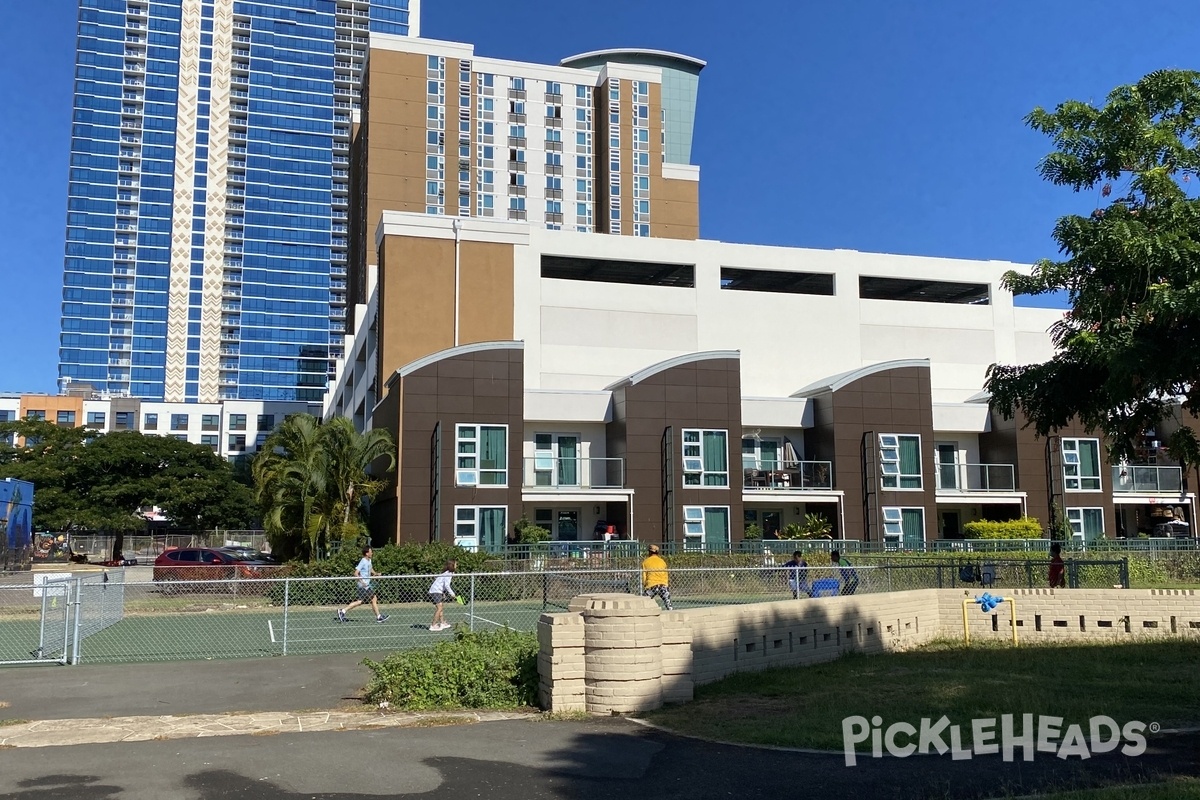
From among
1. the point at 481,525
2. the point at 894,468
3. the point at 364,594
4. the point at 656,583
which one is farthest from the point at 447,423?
the point at 656,583

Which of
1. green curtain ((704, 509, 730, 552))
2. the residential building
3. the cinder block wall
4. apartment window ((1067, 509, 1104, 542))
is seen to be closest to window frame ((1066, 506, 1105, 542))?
apartment window ((1067, 509, 1104, 542))

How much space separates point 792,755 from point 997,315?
136ft

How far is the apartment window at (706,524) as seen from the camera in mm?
35656

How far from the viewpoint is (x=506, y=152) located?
80.8m

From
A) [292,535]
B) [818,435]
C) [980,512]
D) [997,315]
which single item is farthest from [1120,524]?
[292,535]

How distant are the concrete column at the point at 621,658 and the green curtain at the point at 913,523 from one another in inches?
1140

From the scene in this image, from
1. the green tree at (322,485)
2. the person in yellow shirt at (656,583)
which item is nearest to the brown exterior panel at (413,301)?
the green tree at (322,485)

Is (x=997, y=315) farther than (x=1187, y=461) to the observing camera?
Yes

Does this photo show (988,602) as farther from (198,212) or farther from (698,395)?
(198,212)

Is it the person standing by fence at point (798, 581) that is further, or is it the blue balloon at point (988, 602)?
the person standing by fence at point (798, 581)

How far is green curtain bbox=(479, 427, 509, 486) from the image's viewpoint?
34094 mm

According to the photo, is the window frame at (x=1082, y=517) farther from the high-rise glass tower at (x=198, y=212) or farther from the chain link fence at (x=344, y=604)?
the high-rise glass tower at (x=198, y=212)

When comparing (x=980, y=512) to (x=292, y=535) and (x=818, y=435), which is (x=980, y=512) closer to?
(x=818, y=435)

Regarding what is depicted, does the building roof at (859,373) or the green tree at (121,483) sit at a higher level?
the building roof at (859,373)
